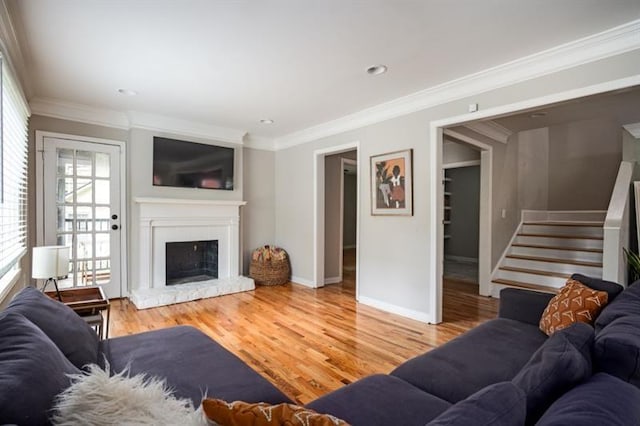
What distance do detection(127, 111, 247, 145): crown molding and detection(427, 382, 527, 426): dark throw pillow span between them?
4714 mm

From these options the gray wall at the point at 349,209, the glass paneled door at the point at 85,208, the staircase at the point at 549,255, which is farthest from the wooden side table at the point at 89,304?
the gray wall at the point at 349,209

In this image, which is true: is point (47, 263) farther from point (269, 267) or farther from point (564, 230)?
point (564, 230)

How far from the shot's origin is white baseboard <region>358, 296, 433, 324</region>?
3595 millimetres

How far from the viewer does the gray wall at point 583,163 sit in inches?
224

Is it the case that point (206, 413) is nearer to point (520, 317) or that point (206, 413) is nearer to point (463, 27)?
point (520, 317)

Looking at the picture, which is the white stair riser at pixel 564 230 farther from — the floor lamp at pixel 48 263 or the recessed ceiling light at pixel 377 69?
the floor lamp at pixel 48 263

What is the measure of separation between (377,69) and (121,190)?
11.6ft

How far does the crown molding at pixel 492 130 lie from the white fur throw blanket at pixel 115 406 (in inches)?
173

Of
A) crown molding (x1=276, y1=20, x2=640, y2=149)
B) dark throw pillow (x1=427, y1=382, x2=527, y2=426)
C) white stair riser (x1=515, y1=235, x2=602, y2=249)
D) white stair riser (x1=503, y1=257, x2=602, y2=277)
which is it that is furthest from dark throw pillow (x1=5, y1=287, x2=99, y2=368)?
white stair riser (x1=515, y1=235, x2=602, y2=249)

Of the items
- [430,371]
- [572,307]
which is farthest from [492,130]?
[430,371]

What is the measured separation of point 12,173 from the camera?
272cm

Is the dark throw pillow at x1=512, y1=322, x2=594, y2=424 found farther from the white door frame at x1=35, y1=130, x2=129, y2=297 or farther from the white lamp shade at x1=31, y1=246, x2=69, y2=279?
the white door frame at x1=35, y1=130, x2=129, y2=297

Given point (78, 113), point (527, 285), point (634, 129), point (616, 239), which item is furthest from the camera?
point (634, 129)

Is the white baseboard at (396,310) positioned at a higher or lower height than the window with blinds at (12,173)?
lower
